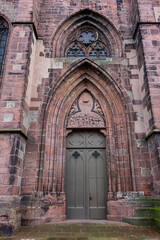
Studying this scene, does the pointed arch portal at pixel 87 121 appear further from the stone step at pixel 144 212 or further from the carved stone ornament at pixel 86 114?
the stone step at pixel 144 212

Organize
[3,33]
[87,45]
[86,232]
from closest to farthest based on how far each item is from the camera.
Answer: [86,232] → [3,33] → [87,45]

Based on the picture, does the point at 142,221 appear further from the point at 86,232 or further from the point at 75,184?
the point at 75,184

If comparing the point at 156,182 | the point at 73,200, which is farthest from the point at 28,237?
the point at 156,182

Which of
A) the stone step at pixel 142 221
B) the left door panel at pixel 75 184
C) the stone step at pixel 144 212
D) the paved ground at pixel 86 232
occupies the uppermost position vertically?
the left door panel at pixel 75 184

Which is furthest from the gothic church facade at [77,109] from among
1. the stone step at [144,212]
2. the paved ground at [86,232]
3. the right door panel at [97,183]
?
the paved ground at [86,232]

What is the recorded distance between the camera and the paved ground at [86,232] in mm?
4062

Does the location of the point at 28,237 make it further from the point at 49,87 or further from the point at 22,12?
the point at 22,12

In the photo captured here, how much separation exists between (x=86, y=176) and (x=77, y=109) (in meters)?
2.36

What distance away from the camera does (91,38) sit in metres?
7.80

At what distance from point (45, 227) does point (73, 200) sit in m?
1.41

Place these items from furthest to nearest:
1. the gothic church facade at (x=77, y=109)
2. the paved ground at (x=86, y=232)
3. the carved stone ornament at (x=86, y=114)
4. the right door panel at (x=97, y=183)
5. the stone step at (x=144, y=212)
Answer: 1. the carved stone ornament at (x=86, y=114)
2. the right door panel at (x=97, y=183)
3. the gothic church facade at (x=77, y=109)
4. the stone step at (x=144, y=212)
5. the paved ground at (x=86, y=232)

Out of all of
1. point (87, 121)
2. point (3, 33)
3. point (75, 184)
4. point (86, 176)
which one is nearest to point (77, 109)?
point (87, 121)

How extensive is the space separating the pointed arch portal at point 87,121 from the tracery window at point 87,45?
2.64ft

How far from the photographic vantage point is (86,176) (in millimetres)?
6148
